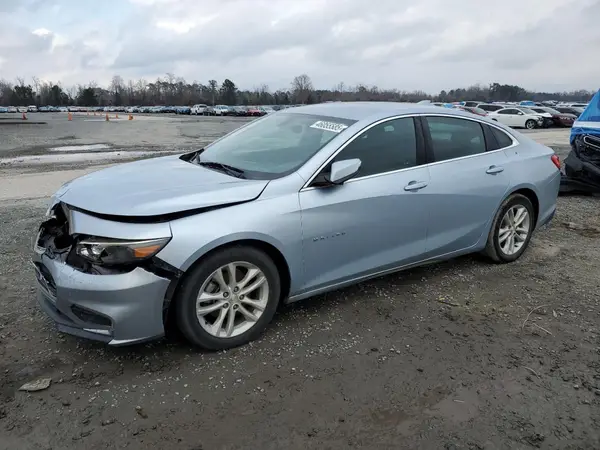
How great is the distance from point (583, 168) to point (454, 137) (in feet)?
16.9

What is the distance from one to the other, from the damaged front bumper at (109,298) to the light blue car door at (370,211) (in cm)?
106

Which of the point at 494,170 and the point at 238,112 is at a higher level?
the point at 494,170

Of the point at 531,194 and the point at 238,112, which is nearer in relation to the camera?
the point at 531,194

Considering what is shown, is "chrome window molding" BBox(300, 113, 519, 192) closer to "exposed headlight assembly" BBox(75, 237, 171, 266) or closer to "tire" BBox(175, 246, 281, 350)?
"tire" BBox(175, 246, 281, 350)

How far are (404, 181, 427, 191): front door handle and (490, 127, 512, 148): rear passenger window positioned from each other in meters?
1.25

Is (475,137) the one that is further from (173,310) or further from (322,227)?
(173,310)

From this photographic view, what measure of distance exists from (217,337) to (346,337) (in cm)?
92

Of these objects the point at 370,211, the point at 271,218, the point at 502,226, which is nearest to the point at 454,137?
the point at 502,226

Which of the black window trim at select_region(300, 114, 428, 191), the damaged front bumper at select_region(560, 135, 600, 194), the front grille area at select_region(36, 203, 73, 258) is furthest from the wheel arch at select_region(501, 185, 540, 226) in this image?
the damaged front bumper at select_region(560, 135, 600, 194)

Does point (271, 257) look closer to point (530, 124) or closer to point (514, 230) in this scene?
point (514, 230)

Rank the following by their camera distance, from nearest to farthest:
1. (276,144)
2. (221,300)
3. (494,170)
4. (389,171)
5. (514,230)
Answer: (221,300) → (389,171) → (276,144) → (494,170) → (514,230)

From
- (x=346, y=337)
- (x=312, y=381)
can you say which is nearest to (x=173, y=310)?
(x=312, y=381)

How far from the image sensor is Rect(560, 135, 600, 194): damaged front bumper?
8.25 m

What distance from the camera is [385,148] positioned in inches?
157
